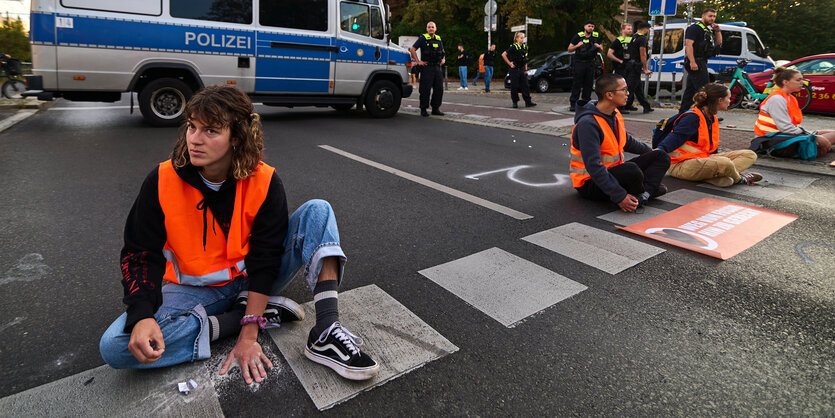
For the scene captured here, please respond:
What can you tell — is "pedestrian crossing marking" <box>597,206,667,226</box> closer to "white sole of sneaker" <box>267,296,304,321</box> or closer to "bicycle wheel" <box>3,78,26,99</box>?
"white sole of sneaker" <box>267,296,304,321</box>

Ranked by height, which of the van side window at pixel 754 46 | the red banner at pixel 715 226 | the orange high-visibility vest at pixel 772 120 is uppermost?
the van side window at pixel 754 46

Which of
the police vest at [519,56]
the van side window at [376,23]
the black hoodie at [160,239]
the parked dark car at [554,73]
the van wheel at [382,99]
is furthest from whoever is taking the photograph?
the parked dark car at [554,73]

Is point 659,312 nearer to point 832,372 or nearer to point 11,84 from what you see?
point 832,372

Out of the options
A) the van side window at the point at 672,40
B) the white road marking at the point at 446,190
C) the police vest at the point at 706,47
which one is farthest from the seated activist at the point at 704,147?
the van side window at the point at 672,40

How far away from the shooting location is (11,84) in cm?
1436

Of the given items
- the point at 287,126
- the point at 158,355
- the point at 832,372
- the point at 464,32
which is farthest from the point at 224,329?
the point at 464,32

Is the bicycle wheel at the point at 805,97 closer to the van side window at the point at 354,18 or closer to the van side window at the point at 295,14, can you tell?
the van side window at the point at 354,18

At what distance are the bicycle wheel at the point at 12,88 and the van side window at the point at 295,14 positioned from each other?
980 centimetres

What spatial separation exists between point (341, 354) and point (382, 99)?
31.1ft

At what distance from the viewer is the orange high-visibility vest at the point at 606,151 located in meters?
4.59

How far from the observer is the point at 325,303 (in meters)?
2.19

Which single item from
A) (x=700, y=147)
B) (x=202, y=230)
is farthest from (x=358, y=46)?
(x=202, y=230)

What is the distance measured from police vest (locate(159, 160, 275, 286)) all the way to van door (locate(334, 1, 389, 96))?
27.8ft

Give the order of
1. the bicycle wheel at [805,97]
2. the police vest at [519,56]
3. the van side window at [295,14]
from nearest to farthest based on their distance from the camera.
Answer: the van side window at [295,14] < the bicycle wheel at [805,97] < the police vest at [519,56]
